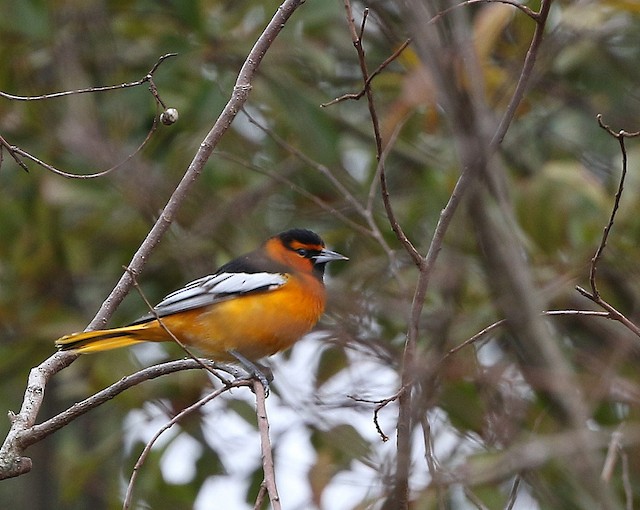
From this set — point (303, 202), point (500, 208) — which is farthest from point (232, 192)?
point (500, 208)

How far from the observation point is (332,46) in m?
5.96

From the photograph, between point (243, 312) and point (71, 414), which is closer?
point (71, 414)

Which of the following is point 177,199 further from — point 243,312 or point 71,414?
point 243,312

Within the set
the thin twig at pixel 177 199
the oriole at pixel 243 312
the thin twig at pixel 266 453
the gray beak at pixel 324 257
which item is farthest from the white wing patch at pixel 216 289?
the thin twig at pixel 266 453

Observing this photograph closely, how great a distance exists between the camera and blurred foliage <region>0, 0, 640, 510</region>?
15.1 ft

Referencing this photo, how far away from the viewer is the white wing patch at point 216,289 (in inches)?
153

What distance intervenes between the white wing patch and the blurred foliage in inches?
15.5

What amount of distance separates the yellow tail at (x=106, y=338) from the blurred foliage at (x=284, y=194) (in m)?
0.70

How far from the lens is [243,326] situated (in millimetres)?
3908

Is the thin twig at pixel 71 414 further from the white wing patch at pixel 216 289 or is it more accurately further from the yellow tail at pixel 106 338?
the white wing patch at pixel 216 289

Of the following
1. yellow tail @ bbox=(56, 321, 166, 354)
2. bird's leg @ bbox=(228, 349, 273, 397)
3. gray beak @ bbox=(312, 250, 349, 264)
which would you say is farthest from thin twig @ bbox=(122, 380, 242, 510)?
gray beak @ bbox=(312, 250, 349, 264)

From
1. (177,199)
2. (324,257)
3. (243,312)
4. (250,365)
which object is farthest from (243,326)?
(177,199)

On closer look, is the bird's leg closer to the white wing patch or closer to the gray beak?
the white wing patch

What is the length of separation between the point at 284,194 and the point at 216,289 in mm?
1522
